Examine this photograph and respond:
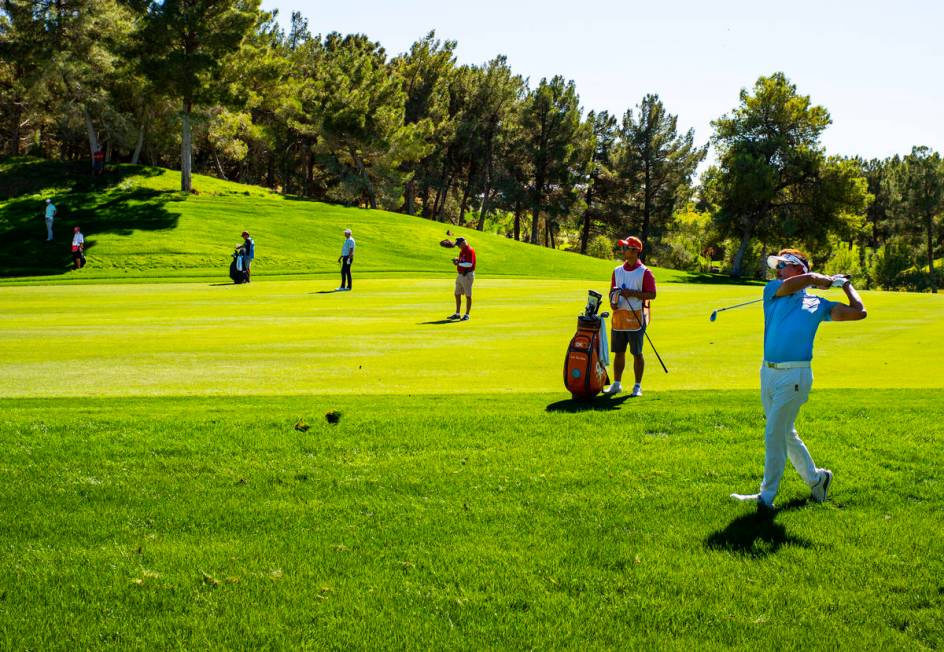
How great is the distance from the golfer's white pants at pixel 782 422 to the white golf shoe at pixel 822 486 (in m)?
0.05

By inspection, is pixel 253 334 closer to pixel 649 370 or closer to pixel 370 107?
pixel 649 370

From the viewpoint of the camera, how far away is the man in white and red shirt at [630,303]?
38.0 ft

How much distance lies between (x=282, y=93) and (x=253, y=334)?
57.5 metres

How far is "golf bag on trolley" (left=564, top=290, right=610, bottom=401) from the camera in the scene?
10.7 meters

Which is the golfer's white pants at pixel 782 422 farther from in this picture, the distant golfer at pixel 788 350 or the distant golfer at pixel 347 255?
the distant golfer at pixel 347 255

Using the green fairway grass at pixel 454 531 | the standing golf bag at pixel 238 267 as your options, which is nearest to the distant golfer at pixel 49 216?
the standing golf bag at pixel 238 267

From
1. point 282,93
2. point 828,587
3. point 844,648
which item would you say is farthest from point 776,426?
point 282,93

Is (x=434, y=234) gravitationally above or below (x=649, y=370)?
above

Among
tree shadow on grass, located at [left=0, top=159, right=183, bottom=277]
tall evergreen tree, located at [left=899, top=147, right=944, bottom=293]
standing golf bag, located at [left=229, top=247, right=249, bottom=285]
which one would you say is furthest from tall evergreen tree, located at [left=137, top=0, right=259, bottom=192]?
tall evergreen tree, located at [left=899, top=147, right=944, bottom=293]

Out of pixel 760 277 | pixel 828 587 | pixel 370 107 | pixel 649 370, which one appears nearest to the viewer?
pixel 828 587

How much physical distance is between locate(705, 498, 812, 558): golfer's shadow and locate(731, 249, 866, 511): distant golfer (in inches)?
10.8

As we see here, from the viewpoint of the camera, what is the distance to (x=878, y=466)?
814 centimetres

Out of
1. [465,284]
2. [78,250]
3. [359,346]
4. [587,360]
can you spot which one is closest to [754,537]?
[587,360]

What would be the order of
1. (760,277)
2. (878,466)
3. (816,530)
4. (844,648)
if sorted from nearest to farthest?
(844,648) → (816,530) → (878,466) → (760,277)
